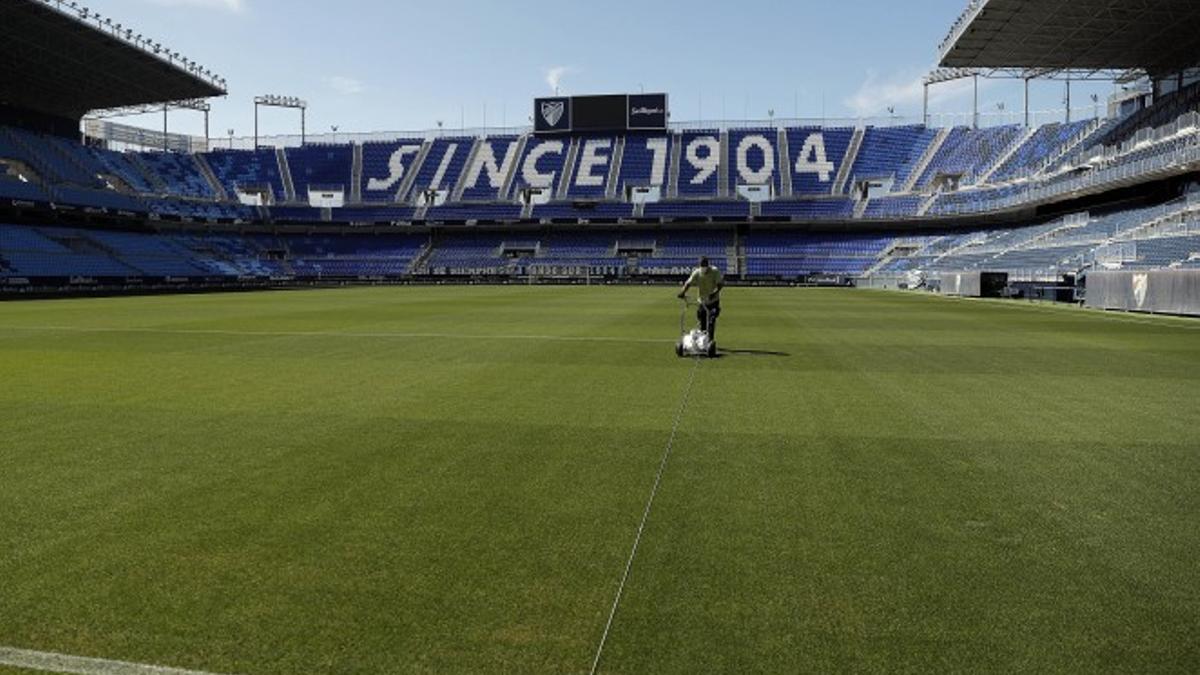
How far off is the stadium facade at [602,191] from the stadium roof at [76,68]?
268 millimetres

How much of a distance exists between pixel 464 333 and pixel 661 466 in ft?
40.9

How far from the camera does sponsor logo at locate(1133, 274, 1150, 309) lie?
27819 mm

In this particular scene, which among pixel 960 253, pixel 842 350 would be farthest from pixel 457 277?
pixel 842 350

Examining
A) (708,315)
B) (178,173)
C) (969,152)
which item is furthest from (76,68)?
(969,152)

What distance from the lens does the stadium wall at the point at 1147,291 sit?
82.9ft

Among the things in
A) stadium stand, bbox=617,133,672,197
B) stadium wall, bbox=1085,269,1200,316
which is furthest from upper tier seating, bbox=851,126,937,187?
stadium wall, bbox=1085,269,1200,316

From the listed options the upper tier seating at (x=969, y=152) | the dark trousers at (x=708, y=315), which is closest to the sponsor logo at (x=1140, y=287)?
the dark trousers at (x=708, y=315)

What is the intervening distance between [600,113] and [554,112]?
534 cm

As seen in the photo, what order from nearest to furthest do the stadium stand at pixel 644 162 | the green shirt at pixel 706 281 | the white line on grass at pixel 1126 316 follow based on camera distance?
the green shirt at pixel 706 281 < the white line on grass at pixel 1126 316 < the stadium stand at pixel 644 162

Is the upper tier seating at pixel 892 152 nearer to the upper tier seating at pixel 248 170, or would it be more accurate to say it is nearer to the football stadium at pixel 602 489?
the football stadium at pixel 602 489

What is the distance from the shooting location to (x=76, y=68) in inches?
2213

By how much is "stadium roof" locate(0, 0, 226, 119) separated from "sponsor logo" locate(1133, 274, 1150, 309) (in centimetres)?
5599

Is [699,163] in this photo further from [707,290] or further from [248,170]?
[707,290]

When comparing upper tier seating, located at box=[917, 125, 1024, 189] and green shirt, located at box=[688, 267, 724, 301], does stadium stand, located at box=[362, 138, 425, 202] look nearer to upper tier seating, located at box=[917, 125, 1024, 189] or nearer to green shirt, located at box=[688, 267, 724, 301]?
upper tier seating, located at box=[917, 125, 1024, 189]
